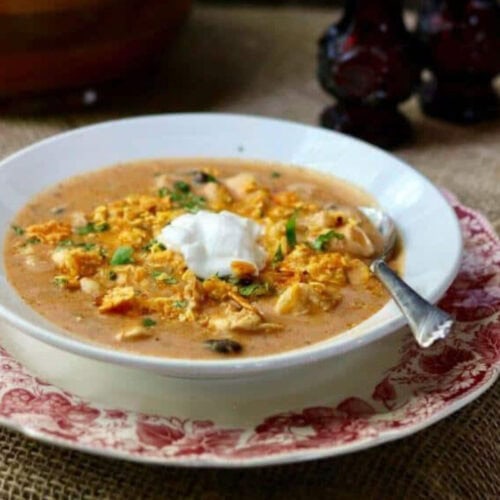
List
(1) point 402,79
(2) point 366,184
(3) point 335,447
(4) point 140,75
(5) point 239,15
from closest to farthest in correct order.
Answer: (3) point 335,447 < (2) point 366,184 < (1) point 402,79 < (4) point 140,75 < (5) point 239,15

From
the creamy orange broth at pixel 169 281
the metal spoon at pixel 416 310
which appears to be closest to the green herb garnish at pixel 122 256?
the creamy orange broth at pixel 169 281

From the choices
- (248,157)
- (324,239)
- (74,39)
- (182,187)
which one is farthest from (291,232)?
(74,39)

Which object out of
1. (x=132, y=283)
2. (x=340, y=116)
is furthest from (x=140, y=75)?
(x=132, y=283)

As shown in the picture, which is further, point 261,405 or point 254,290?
point 254,290

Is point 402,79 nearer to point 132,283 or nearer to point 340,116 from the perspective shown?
point 340,116

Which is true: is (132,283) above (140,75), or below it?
above

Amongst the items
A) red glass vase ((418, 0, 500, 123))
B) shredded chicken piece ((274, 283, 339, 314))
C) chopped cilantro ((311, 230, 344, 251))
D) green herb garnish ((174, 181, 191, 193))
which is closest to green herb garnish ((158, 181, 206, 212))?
green herb garnish ((174, 181, 191, 193))

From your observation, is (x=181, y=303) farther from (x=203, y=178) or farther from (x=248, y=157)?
(x=248, y=157)
